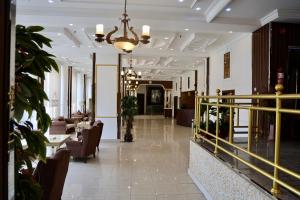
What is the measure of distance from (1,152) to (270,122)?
684cm

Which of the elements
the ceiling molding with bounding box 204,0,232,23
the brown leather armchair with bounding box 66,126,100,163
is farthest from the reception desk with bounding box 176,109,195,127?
the brown leather armchair with bounding box 66,126,100,163

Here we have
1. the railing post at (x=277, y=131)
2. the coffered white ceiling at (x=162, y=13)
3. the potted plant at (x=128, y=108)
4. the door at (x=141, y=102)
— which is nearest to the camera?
the railing post at (x=277, y=131)

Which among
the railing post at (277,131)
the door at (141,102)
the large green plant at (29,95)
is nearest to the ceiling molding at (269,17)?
the railing post at (277,131)

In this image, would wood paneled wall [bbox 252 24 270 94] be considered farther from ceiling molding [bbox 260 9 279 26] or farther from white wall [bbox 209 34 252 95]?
white wall [bbox 209 34 252 95]

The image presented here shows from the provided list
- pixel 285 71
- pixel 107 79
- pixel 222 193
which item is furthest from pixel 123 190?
pixel 107 79

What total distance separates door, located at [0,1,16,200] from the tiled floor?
347 cm

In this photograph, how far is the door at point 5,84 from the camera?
1.04 meters

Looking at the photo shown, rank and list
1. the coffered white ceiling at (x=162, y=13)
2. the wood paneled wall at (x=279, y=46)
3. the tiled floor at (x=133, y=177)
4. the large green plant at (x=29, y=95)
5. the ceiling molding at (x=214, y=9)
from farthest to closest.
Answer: the wood paneled wall at (x=279, y=46) → the coffered white ceiling at (x=162, y=13) → the ceiling molding at (x=214, y=9) → the tiled floor at (x=133, y=177) → the large green plant at (x=29, y=95)

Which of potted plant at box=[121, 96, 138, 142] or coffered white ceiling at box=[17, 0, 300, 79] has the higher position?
coffered white ceiling at box=[17, 0, 300, 79]

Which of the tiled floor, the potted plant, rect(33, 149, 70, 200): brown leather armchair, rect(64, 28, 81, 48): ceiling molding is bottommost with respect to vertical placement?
the tiled floor

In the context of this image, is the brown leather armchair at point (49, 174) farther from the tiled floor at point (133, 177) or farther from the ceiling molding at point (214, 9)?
the ceiling molding at point (214, 9)

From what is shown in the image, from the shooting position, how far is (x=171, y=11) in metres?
6.75

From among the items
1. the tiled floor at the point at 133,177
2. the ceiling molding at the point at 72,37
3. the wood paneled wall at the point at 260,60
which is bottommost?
the tiled floor at the point at 133,177

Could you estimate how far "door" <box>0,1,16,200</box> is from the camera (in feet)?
3.40
